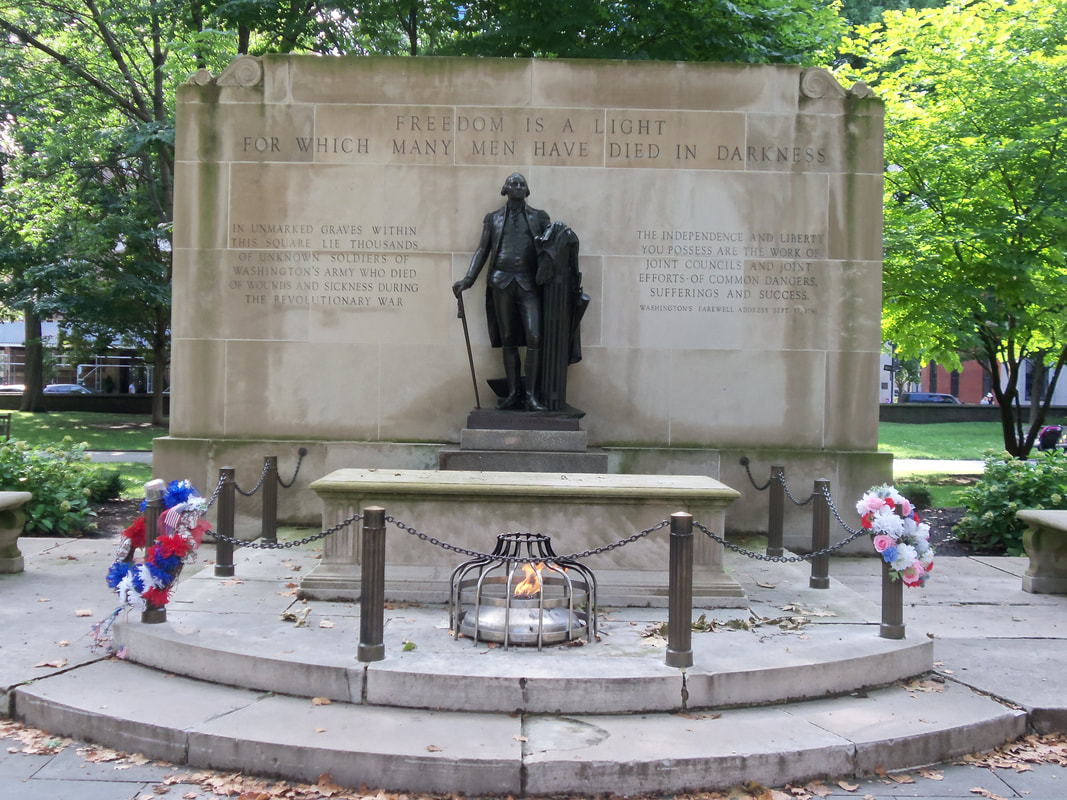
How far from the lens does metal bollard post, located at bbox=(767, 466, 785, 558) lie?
10.9 m

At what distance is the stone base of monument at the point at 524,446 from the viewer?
1062 centimetres

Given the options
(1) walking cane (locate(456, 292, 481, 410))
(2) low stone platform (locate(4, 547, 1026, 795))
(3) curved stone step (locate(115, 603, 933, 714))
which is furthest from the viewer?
(1) walking cane (locate(456, 292, 481, 410))

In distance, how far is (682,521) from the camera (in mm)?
6223

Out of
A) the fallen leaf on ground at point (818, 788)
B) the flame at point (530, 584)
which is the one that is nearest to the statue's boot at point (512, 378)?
the flame at point (530, 584)

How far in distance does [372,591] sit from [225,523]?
12.2ft

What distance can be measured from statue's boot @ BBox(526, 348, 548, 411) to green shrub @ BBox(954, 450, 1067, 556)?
6.59 m

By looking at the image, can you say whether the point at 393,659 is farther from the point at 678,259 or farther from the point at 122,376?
the point at 122,376

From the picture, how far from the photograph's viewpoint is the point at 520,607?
23.4 ft

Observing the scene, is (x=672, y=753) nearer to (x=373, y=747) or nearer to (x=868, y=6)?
(x=373, y=747)

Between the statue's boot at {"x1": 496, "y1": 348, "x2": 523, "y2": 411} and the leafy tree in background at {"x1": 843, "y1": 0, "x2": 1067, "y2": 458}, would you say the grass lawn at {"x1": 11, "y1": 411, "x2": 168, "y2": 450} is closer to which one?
the statue's boot at {"x1": 496, "y1": 348, "x2": 523, "y2": 411}

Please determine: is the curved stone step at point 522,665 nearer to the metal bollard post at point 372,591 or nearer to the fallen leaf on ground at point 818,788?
the metal bollard post at point 372,591

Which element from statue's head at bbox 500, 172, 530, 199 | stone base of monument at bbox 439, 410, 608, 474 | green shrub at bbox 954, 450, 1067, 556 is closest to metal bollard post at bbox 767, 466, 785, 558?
stone base of monument at bbox 439, 410, 608, 474

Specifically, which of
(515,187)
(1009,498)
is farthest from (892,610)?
(1009,498)

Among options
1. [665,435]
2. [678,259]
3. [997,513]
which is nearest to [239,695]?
[665,435]
